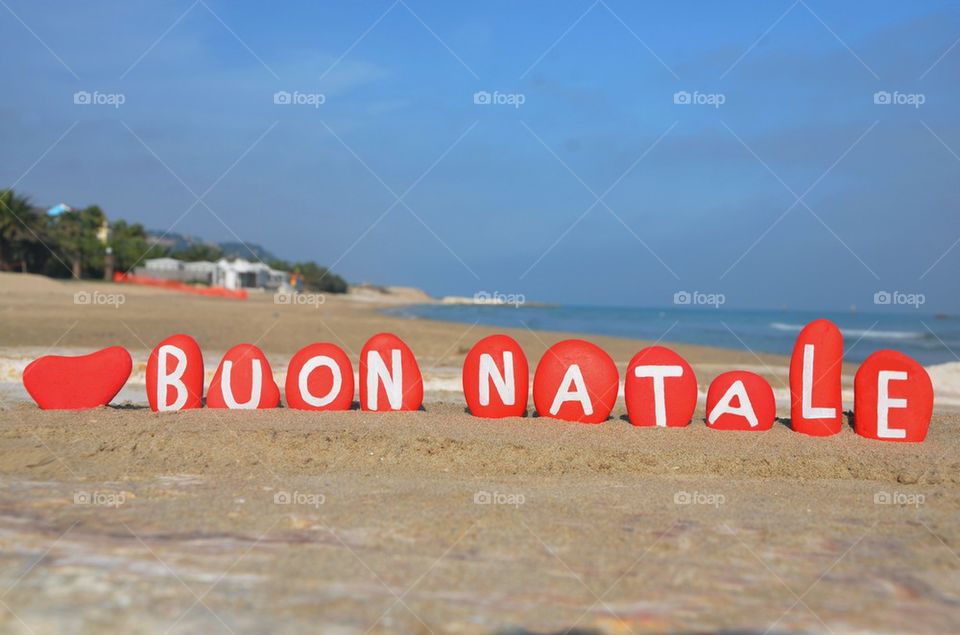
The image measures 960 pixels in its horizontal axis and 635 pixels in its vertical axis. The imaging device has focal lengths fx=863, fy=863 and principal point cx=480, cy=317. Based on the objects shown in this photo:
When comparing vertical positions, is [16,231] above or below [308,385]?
above

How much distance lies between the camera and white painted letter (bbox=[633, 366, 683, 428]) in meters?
9.12

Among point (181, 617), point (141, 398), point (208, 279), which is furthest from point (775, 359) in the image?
point (208, 279)

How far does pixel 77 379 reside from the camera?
31.0 feet

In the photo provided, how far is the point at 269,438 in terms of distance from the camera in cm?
771

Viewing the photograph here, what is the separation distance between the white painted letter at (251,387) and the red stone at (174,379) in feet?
1.00

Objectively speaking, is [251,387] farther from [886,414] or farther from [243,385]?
[886,414]

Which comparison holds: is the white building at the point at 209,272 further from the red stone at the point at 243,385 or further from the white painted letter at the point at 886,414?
the white painted letter at the point at 886,414

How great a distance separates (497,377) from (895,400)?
13.7 ft

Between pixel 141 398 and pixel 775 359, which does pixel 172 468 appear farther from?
pixel 775 359

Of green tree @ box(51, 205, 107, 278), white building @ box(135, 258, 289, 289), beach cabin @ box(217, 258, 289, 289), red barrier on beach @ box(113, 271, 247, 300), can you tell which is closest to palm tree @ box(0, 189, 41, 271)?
green tree @ box(51, 205, 107, 278)

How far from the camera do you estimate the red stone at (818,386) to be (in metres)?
9.16

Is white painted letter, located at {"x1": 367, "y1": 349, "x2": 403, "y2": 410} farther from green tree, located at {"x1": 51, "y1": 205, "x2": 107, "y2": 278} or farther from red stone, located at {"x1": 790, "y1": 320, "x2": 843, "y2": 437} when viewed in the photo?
green tree, located at {"x1": 51, "y1": 205, "x2": 107, "y2": 278}

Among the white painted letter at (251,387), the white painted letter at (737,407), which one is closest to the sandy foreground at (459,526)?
the white painted letter at (737,407)

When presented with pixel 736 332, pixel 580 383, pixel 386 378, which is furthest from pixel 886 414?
pixel 736 332
